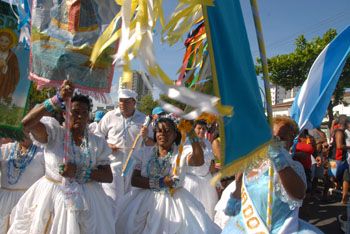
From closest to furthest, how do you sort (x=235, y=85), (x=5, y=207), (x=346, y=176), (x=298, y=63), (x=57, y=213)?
(x=235, y=85) → (x=57, y=213) → (x=5, y=207) → (x=346, y=176) → (x=298, y=63)

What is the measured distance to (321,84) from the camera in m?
3.82

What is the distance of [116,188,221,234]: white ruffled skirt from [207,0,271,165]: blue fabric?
6.28ft

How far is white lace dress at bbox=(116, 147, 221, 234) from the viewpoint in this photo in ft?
11.5

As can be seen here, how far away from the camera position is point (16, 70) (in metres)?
2.83

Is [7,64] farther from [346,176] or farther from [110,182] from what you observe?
[346,176]

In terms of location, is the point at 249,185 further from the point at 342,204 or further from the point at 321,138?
the point at 321,138

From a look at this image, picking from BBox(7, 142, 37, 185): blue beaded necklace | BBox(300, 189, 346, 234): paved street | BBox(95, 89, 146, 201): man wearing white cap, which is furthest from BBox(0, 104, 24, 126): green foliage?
BBox(300, 189, 346, 234): paved street

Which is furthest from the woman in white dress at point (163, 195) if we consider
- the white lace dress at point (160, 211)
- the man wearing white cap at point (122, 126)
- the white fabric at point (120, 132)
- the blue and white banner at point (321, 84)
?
the man wearing white cap at point (122, 126)

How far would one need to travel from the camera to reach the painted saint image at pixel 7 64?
9.12 feet

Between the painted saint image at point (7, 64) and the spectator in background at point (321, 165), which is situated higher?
the painted saint image at point (7, 64)

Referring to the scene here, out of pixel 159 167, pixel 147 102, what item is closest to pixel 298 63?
pixel 147 102

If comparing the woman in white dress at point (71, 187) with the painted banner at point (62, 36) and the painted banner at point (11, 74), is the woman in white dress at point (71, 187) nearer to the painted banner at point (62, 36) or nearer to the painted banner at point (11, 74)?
the painted banner at point (11, 74)

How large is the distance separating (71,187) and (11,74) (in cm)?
106

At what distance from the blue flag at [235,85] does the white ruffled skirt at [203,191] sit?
352 cm
